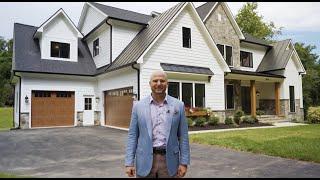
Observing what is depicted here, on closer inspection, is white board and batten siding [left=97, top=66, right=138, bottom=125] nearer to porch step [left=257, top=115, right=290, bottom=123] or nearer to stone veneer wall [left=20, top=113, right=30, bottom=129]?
stone veneer wall [left=20, top=113, right=30, bottom=129]

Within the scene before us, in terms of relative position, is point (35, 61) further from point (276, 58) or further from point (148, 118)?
point (276, 58)

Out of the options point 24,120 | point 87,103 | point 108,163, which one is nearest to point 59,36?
point 87,103

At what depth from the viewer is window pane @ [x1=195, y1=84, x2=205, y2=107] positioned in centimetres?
1958

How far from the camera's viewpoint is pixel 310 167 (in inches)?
300

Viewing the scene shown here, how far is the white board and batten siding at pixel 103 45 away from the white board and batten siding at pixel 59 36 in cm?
144

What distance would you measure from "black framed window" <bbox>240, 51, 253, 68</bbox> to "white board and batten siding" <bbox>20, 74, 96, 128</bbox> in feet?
41.4

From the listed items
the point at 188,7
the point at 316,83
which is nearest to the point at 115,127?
the point at 188,7

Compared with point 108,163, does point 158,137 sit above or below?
above

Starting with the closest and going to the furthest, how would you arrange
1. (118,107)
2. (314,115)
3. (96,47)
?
(118,107), (96,47), (314,115)

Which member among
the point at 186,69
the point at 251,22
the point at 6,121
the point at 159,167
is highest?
the point at 251,22

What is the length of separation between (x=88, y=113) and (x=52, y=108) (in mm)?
2365

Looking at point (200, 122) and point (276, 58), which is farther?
point (276, 58)

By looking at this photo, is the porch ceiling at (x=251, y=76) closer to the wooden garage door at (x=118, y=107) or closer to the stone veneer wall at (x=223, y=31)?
the stone veneer wall at (x=223, y=31)

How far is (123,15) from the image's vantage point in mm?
22844
